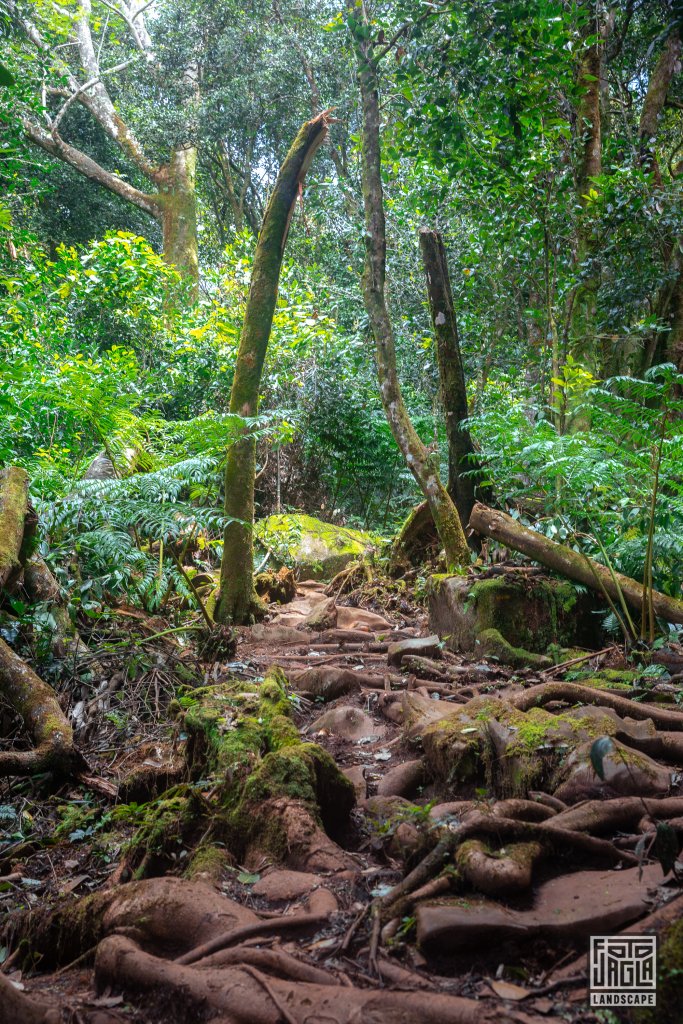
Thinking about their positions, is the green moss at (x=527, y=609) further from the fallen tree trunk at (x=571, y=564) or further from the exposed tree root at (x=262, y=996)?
the exposed tree root at (x=262, y=996)

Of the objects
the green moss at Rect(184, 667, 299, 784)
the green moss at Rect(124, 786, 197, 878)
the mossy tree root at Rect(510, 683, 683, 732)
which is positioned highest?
the mossy tree root at Rect(510, 683, 683, 732)

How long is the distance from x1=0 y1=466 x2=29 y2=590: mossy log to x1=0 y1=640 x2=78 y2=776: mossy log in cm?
49

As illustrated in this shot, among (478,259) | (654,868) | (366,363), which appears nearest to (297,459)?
(366,363)

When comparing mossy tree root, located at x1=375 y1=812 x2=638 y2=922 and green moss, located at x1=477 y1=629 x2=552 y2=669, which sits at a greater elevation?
green moss, located at x1=477 y1=629 x2=552 y2=669

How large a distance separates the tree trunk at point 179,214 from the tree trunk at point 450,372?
10.2 meters

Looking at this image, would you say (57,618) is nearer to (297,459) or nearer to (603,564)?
(603,564)

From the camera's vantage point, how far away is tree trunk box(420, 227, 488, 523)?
25.3 feet

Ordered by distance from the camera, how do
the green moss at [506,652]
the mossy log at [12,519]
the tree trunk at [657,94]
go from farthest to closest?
the tree trunk at [657,94] < the green moss at [506,652] < the mossy log at [12,519]

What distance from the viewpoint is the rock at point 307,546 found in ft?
32.2

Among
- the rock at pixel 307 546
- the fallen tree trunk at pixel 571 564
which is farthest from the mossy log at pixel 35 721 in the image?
the rock at pixel 307 546

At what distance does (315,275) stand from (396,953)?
15.0 metres

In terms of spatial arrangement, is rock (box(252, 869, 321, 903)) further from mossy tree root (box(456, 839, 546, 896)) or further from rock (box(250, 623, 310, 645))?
rock (box(250, 623, 310, 645))

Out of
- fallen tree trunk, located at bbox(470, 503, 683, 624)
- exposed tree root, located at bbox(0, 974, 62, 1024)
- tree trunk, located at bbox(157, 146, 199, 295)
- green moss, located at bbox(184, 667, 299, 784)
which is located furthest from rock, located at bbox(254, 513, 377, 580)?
tree trunk, located at bbox(157, 146, 199, 295)

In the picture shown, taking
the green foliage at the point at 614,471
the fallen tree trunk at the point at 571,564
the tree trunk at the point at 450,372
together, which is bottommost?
the fallen tree trunk at the point at 571,564
